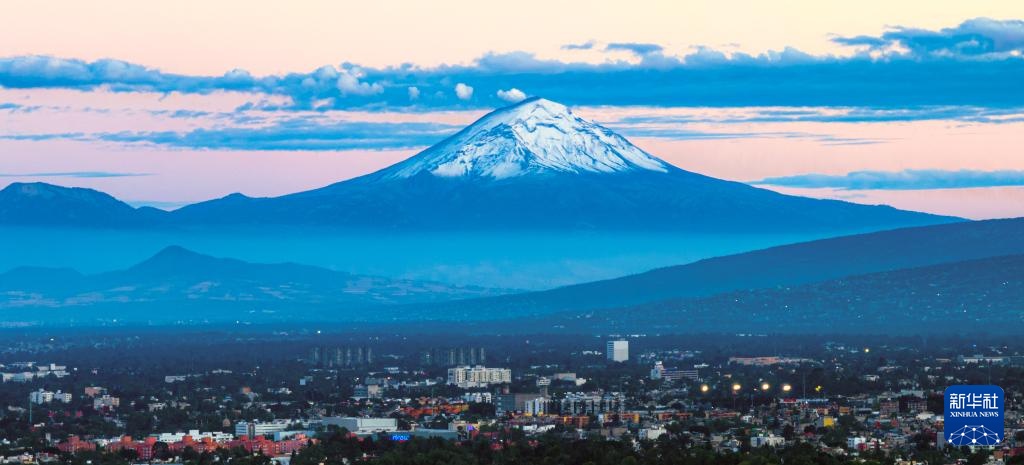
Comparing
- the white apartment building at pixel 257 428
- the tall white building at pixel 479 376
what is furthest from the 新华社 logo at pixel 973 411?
the tall white building at pixel 479 376

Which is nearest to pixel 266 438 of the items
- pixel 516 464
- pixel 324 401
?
pixel 516 464

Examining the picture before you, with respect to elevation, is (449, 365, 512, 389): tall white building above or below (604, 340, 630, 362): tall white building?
below

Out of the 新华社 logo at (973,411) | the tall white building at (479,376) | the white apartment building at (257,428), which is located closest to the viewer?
the 新华社 logo at (973,411)

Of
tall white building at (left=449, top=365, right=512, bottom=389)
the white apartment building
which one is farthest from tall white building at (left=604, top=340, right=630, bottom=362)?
the white apartment building

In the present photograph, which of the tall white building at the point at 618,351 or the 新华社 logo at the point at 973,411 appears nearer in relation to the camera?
the 新华社 logo at the point at 973,411

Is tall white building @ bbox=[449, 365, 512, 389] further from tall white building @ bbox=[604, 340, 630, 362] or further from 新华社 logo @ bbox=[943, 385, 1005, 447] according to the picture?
新华社 logo @ bbox=[943, 385, 1005, 447]

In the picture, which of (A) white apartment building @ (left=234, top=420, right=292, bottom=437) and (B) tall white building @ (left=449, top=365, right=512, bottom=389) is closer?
(A) white apartment building @ (left=234, top=420, right=292, bottom=437)

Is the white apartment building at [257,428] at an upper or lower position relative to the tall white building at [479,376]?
lower

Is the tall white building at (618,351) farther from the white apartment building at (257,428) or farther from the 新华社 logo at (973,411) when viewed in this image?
the 新华社 logo at (973,411)

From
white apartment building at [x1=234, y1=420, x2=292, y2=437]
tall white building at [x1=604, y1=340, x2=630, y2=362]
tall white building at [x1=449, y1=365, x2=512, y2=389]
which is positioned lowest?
white apartment building at [x1=234, y1=420, x2=292, y2=437]

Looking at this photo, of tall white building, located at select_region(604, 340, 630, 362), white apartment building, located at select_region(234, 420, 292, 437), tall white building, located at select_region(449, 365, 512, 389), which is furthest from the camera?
tall white building, located at select_region(604, 340, 630, 362)

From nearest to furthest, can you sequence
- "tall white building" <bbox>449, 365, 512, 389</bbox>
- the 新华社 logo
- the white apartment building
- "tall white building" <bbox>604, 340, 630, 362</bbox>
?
the 新华社 logo, the white apartment building, "tall white building" <bbox>449, 365, 512, 389</bbox>, "tall white building" <bbox>604, 340, 630, 362</bbox>
